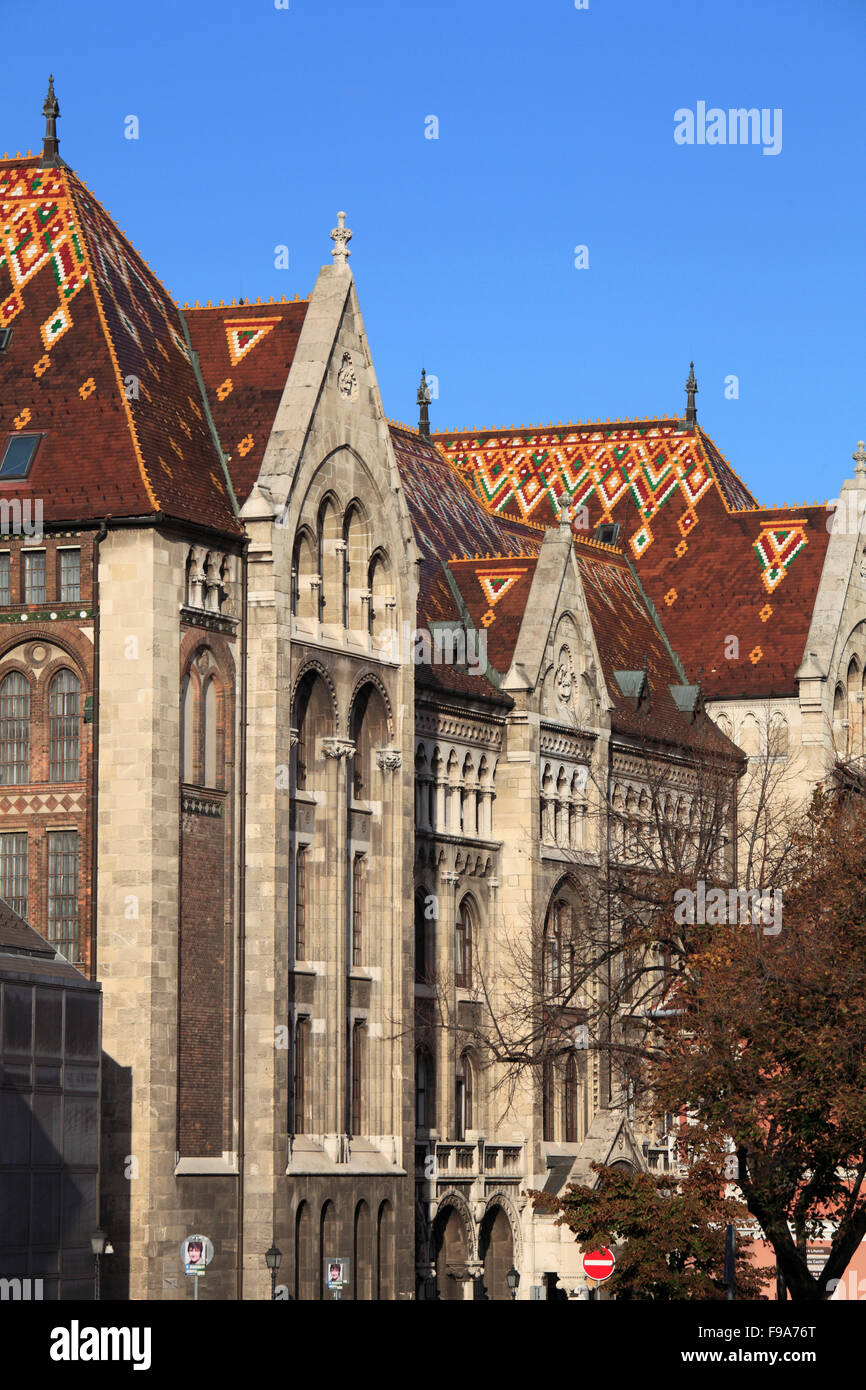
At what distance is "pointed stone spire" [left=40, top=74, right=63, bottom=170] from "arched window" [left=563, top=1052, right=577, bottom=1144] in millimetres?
30083

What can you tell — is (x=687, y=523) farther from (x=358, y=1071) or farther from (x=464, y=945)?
(x=358, y=1071)

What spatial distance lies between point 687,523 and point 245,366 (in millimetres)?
35989

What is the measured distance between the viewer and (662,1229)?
65562 mm

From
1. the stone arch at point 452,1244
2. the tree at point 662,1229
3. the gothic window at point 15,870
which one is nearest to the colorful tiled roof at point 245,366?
the gothic window at point 15,870

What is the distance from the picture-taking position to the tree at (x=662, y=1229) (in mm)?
65125

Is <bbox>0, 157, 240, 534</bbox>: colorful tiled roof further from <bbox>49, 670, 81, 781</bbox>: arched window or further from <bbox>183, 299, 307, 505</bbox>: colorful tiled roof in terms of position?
<bbox>49, 670, 81, 781</bbox>: arched window

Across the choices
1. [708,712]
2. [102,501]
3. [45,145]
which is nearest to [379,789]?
[102,501]

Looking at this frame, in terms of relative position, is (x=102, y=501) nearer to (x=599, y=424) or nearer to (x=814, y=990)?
(x=814, y=990)

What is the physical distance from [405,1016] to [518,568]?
18557 millimetres

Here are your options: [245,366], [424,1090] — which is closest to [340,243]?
[245,366]

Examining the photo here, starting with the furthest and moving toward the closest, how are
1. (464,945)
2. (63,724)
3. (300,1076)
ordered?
1. (464,945)
2. (300,1076)
3. (63,724)

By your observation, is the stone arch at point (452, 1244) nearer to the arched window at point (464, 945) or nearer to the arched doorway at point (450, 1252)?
the arched doorway at point (450, 1252)

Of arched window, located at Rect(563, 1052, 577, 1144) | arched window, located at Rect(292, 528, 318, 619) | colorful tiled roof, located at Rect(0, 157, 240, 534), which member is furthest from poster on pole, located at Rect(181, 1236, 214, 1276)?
arched window, located at Rect(563, 1052, 577, 1144)

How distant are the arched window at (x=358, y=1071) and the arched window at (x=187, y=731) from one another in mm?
9859
